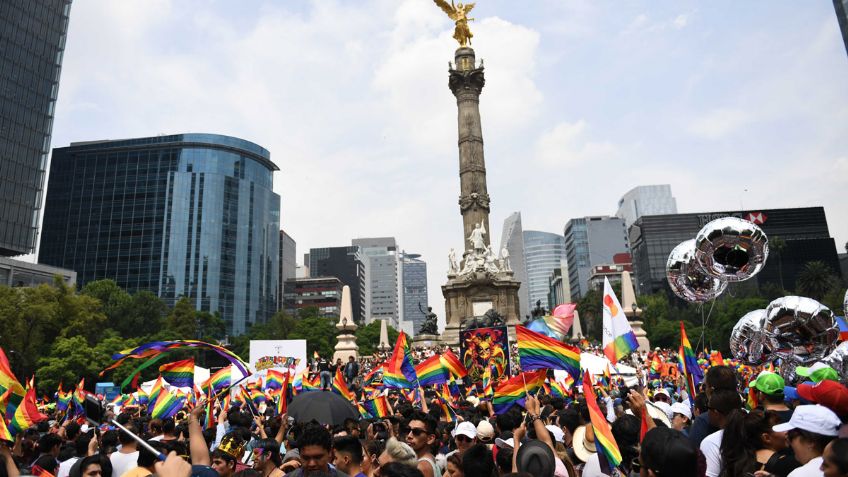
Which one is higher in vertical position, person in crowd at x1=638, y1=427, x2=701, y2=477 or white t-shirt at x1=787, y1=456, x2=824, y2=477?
person in crowd at x1=638, y1=427, x2=701, y2=477

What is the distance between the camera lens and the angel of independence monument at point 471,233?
4362 centimetres

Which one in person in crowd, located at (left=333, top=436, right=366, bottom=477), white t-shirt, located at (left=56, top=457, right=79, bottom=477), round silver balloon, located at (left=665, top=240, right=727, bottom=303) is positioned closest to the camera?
person in crowd, located at (left=333, top=436, right=366, bottom=477)

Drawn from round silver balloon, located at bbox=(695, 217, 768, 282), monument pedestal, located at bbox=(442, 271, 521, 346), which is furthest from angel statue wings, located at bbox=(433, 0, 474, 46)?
round silver balloon, located at bbox=(695, 217, 768, 282)

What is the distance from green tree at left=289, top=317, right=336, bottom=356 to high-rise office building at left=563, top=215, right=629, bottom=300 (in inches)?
3527

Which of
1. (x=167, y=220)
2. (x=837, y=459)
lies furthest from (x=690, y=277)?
(x=167, y=220)

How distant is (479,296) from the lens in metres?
43.8

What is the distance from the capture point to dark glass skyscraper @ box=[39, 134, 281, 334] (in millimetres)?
108438

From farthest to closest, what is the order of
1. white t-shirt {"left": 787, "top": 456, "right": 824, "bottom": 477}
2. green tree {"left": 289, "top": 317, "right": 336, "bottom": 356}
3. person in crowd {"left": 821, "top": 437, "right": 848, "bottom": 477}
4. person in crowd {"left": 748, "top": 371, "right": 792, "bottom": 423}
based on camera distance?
green tree {"left": 289, "top": 317, "right": 336, "bottom": 356}, person in crowd {"left": 748, "top": 371, "right": 792, "bottom": 423}, white t-shirt {"left": 787, "top": 456, "right": 824, "bottom": 477}, person in crowd {"left": 821, "top": 437, "right": 848, "bottom": 477}

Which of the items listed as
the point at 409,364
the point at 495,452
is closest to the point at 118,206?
the point at 409,364

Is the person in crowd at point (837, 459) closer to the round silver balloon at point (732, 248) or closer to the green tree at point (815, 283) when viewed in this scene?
the round silver balloon at point (732, 248)

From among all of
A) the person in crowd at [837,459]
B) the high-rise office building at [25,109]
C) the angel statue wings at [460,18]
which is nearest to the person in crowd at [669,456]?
the person in crowd at [837,459]

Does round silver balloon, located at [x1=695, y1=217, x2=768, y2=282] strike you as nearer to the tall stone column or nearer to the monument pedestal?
the monument pedestal

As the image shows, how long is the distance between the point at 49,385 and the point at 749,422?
4496 cm

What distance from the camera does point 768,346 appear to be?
34.3 ft
